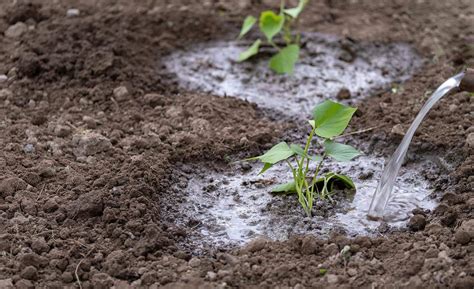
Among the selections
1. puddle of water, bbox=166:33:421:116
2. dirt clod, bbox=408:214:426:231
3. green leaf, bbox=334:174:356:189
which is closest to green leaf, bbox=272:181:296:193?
green leaf, bbox=334:174:356:189

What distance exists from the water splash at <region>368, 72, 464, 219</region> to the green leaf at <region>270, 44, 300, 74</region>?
3.72ft

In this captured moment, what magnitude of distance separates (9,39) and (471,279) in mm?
2871

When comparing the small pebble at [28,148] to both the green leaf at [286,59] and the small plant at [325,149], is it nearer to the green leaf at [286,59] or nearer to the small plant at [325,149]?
the small plant at [325,149]

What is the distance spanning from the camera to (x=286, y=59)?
4.38 meters

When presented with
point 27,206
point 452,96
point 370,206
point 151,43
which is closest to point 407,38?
point 452,96

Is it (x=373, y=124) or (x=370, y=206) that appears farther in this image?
(x=373, y=124)

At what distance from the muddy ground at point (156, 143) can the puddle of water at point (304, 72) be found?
0.11m

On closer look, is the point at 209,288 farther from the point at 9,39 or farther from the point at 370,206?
the point at 9,39

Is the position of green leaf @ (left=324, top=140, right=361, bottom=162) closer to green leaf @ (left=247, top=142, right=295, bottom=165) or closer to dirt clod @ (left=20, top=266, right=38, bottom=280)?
green leaf @ (left=247, top=142, right=295, bottom=165)

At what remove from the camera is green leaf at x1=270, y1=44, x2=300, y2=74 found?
4348 millimetres

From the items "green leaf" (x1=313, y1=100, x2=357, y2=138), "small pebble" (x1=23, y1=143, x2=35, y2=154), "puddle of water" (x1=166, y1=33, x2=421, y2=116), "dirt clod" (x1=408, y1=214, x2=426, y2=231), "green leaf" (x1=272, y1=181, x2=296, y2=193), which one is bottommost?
"puddle of water" (x1=166, y1=33, x2=421, y2=116)

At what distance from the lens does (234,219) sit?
3250 millimetres

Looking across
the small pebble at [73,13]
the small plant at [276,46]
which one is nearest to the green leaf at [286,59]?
the small plant at [276,46]

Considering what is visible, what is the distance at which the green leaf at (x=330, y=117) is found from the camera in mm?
3121
